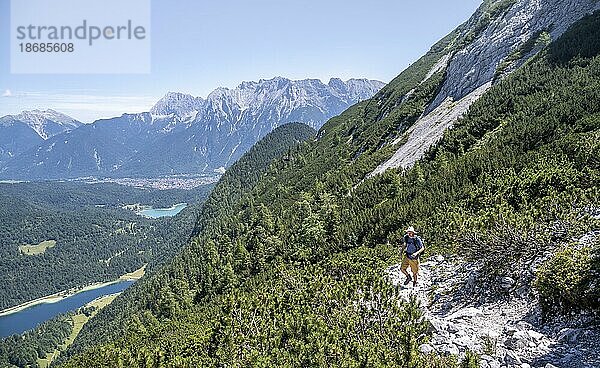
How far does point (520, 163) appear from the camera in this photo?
99.5 feet

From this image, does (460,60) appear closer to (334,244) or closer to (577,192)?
(334,244)

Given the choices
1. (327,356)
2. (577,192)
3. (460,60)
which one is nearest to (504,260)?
(577,192)

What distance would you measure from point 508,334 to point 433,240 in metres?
11.3

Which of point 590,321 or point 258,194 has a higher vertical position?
point 590,321

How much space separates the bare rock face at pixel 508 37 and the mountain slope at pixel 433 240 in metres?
7.60

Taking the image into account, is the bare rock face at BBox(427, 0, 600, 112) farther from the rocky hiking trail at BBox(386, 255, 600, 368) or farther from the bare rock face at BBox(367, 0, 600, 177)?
the rocky hiking trail at BBox(386, 255, 600, 368)

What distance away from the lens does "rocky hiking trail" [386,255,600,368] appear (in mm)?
9789

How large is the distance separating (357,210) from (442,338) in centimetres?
3626

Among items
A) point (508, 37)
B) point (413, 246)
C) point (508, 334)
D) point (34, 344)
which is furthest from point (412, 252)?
point (34, 344)

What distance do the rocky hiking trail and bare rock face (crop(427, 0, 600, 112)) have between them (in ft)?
190

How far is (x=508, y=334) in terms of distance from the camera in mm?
11109

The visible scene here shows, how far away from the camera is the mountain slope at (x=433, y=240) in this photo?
11.4m

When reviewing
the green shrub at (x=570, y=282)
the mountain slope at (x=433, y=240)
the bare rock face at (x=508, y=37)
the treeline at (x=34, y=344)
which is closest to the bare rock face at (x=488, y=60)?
the bare rock face at (x=508, y=37)

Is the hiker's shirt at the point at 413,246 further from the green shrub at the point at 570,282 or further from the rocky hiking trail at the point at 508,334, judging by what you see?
the green shrub at the point at 570,282
